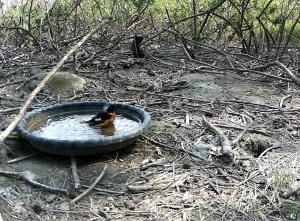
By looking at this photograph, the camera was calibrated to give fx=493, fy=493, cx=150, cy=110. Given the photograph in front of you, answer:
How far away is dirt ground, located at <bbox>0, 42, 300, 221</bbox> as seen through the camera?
3.05 metres

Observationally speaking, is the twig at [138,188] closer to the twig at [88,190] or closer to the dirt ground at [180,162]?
the dirt ground at [180,162]

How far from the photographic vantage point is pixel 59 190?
320 cm

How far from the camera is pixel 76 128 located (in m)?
4.16

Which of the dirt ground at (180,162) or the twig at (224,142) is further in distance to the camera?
the twig at (224,142)

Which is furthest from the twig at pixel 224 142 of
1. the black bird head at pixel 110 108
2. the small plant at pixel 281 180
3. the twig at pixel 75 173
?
the twig at pixel 75 173

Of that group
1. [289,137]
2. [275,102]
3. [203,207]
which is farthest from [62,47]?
[203,207]

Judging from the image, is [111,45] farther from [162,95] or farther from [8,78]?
[162,95]

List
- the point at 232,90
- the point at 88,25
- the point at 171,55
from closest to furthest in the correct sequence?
the point at 232,90
the point at 171,55
the point at 88,25

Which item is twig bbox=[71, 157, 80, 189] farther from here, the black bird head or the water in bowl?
the black bird head

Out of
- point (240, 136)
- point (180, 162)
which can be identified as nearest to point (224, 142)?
point (240, 136)

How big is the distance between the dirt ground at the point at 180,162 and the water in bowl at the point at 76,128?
19cm

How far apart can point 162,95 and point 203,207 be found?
2125 mm

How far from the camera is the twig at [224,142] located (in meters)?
3.59

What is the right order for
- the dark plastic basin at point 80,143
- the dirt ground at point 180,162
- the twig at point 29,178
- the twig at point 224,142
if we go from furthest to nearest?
1. the twig at point 224,142
2. the dark plastic basin at point 80,143
3. the twig at point 29,178
4. the dirt ground at point 180,162
